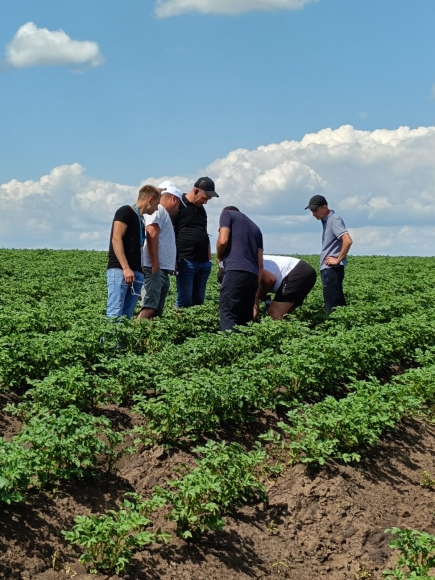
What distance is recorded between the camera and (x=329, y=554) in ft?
15.2

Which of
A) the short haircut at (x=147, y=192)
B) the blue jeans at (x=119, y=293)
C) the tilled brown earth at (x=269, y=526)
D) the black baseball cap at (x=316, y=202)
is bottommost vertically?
the tilled brown earth at (x=269, y=526)

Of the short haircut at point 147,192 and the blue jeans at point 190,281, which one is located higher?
the short haircut at point 147,192

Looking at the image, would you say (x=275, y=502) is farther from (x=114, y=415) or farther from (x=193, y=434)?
(x=114, y=415)

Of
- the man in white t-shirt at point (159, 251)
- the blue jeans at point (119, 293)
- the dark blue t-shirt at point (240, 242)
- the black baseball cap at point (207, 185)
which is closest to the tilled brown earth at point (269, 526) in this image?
the blue jeans at point (119, 293)

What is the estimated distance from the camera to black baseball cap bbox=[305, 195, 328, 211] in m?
9.72

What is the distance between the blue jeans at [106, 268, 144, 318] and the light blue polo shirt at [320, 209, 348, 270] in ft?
10.4

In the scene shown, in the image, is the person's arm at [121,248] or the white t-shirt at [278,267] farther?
the white t-shirt at [278,267]

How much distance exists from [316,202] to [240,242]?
7.00 feet

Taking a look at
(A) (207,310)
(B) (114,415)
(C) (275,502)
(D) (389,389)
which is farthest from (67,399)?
(A) (207,310)

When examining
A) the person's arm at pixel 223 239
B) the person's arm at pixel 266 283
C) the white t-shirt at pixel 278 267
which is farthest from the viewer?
the white t-shirt at pixel 278 267

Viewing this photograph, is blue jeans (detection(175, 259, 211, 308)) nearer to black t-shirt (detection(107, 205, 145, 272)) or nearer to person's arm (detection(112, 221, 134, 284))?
black t-shirt (detection(107, 205, 145, 272))

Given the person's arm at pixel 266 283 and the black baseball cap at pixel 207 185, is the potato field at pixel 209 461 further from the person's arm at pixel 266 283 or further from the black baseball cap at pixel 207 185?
the black baseball cap at pixel 207 185

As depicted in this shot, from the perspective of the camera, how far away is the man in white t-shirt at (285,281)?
29.5 feet

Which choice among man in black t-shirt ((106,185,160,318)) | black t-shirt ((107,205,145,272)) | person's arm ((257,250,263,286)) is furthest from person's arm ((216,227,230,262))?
black t-shirt ((107,205,145,272))
